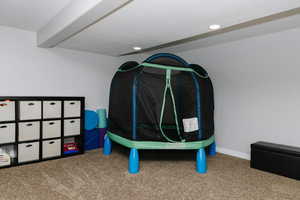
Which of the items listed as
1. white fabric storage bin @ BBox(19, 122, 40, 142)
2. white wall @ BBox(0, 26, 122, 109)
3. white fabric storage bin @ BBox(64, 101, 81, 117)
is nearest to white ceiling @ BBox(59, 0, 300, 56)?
white wall @ BBox(0, 26, 122, 109)

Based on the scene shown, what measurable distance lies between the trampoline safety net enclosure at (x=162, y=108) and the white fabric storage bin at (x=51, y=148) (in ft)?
2.95

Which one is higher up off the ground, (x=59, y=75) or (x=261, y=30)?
(x=261, y=30)

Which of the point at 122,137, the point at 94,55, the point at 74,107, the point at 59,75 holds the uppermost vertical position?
the point at 94,55

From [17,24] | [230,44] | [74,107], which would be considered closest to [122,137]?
[74,107]

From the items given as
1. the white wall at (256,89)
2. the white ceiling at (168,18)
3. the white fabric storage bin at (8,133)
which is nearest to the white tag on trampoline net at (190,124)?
the white wall at (256,89)

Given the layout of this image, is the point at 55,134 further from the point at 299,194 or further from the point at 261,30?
the point at 261,30

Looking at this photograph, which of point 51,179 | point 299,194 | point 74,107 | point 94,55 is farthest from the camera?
point 94,55

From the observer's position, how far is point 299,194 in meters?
1.94

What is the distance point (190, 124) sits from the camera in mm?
2523

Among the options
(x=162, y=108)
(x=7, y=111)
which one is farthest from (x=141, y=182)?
(x=7, y=111)

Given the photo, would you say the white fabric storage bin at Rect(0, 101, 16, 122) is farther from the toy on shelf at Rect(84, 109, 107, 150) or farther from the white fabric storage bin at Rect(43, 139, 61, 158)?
the toy on shelf at Rect(84, 109, 107, 150)

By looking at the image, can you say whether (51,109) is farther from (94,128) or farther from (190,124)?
(190,124)

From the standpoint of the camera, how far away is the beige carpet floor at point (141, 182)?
6.08ft

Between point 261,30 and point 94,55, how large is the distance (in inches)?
107
